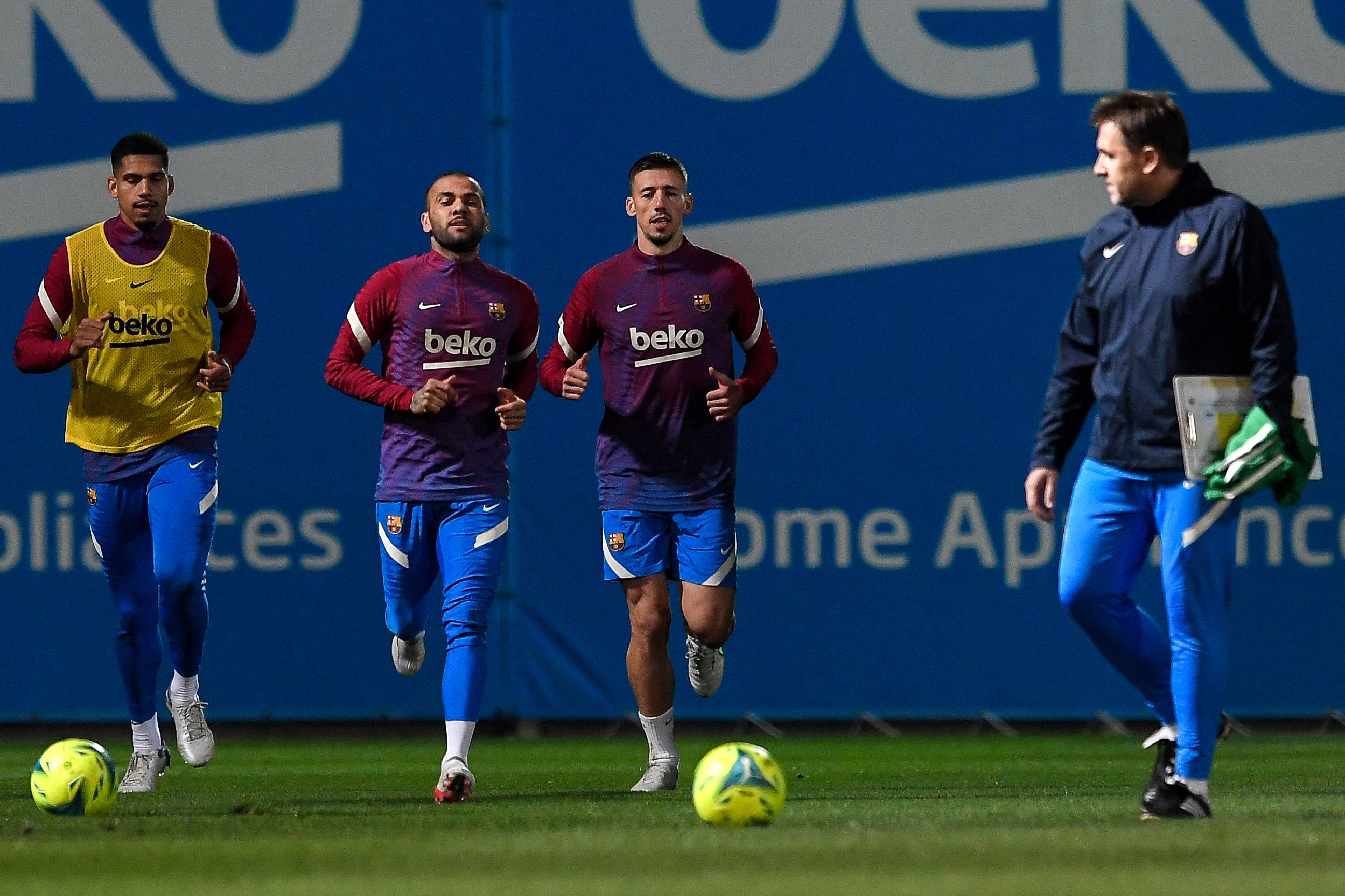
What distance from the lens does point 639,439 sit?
680 cm

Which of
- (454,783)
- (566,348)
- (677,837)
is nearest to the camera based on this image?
(677,837)

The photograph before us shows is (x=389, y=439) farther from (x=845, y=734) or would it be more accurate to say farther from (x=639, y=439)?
(x=845, y=734)

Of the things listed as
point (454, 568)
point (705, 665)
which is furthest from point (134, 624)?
point (705, 665)

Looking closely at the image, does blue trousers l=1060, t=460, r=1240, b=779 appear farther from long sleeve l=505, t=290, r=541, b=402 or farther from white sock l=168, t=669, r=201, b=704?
white sock l=168, t=669, r=201, b=704

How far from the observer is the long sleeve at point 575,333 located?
22.7ft

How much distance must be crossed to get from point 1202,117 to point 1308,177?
0.66 m

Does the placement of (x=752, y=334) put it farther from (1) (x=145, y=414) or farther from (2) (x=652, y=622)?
(1) (x=145, y=414)

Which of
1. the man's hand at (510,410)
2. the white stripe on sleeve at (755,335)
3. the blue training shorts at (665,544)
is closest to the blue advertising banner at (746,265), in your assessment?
the white stripe on sleeve at (755,335)

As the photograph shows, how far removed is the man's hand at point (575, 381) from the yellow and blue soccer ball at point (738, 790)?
6.26ft

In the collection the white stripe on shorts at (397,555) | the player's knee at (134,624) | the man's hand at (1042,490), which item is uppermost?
the man's hand at (1042,490)

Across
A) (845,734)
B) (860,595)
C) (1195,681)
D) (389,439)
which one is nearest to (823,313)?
(860,595)

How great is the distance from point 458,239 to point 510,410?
2.20 ft

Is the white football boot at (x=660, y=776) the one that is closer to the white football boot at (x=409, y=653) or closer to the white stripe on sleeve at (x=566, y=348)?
the white football boot at (x=409, y=653)

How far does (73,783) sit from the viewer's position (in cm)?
552
